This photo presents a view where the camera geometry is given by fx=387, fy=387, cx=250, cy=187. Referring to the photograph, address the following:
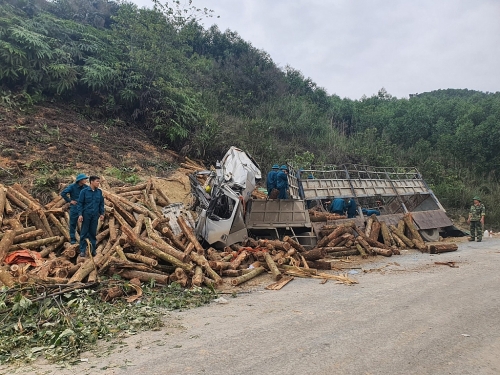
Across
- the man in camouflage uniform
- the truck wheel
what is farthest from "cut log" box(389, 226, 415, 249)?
the man in camouflage uniform

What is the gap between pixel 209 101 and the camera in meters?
26.9

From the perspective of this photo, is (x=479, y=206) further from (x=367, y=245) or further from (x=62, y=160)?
(x=62, y=160)

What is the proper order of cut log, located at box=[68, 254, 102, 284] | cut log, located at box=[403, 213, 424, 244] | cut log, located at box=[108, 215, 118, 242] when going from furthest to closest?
cut log, located at box=[403, 213, 424, 244] → cut log, located at box=[108, 215, 118, 242] → cut log, located at box=[68, 254, 102, 284]

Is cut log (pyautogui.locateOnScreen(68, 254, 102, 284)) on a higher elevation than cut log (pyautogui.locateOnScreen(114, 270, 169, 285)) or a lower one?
higher

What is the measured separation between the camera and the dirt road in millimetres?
3959

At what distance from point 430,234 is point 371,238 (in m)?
3.69

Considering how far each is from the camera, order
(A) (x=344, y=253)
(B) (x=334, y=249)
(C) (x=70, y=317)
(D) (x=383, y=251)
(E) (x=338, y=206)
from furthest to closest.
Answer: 1. (E) (x=338, y=206)
2. (D) (x=383, y=251)
3. (A) (x=344, y=253)
4. (B) (x=334, y=249)
5. (C) (x=70, y=317)

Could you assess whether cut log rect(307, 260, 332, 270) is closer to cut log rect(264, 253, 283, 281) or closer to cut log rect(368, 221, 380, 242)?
cut log rect(264, 253, 283, 281)

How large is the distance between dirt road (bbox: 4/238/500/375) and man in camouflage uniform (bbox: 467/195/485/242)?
7048 mm

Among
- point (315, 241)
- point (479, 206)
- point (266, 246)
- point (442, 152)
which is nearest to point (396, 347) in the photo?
point (266, 246)

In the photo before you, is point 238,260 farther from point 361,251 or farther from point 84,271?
point 361,251

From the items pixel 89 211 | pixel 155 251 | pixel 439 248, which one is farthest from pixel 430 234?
pixel 89 211

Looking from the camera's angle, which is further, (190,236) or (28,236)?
(190,236)

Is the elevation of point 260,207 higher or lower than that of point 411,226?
higher
